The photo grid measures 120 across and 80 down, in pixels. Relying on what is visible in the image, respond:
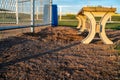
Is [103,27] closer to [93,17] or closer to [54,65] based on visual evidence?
[93,17]

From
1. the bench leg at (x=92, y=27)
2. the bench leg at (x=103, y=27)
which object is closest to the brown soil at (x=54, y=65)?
the bench leg at (x=92, y=27)

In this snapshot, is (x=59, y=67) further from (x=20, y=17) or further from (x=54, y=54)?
(x=20, y=17)

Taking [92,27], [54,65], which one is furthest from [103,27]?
[54,65]

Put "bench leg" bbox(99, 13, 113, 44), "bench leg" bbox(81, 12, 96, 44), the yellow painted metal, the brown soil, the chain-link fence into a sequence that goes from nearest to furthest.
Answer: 1. the brown soil
2. the yellow painted metal
3. "bench leg" bbox(81, 12, 96, 44)
4. "bench leg" bbox(99, 13, 113, 44)
5. the chain-link fence

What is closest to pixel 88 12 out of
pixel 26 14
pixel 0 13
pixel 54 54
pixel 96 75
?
pixel 54 54

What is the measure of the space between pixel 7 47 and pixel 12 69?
1553mm

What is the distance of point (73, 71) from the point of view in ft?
11.4

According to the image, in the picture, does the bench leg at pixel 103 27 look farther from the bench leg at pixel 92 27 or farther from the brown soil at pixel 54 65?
the brown soil at pixel 54 65

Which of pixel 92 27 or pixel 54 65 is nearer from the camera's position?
pixel 54 65

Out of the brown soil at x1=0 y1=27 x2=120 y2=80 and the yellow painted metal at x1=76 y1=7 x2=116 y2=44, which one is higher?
the yellow painted metal at x1=76 y1=7 x2=116 y2=44

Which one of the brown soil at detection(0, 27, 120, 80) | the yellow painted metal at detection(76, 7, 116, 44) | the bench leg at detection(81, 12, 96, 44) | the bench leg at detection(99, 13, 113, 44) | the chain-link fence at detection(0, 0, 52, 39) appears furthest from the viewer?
the chain-link fence at detection(0, 0, 52, 39)

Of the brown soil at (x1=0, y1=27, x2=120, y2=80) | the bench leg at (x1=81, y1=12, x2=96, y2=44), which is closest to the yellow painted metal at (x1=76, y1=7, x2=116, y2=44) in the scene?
the bench leg at (x1=81, y1=12, x2=96, y2=44)

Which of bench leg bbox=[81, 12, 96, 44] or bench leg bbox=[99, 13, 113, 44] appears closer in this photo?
bench leg bbox=[81, 12, 96, 44]

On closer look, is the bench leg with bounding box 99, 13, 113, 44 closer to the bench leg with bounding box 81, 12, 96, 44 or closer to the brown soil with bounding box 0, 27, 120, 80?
the bench leg with bounding box 81, 12, 96, 44
